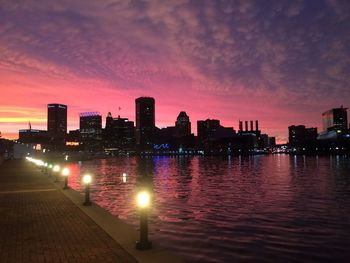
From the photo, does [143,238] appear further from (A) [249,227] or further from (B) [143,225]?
(A) [249,227]

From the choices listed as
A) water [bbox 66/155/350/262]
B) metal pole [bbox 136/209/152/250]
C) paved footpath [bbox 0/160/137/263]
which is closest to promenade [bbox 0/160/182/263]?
paved footpath [bbox 0/160/137/263]

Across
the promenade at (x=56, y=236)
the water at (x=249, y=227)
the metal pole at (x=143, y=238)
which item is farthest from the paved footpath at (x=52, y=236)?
the water at (x=249, y=227)

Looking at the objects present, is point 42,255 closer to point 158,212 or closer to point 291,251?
point 291,251

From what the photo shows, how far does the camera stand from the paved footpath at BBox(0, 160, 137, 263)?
9.80 meters

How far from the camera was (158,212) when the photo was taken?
22109 mm

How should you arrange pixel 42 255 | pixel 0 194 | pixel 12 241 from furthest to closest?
pixel 0 194 → pixel 12 241 → pixel 42 255

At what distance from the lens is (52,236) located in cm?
1209

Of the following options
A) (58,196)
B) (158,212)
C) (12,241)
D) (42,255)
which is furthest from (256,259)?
(58,196)

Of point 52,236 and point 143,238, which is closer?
point 143,238

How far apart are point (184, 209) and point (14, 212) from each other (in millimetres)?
10059

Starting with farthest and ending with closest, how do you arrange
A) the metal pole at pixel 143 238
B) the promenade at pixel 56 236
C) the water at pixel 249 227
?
the water at pixel 249 227 → the metal pole at pixel 143 238 → the promenade at pixel 56 236

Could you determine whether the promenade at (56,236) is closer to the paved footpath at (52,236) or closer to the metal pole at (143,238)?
the paved footpath at (52,236)

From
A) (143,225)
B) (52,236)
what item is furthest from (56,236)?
(143,225)

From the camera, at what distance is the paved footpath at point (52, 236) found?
386 inches
